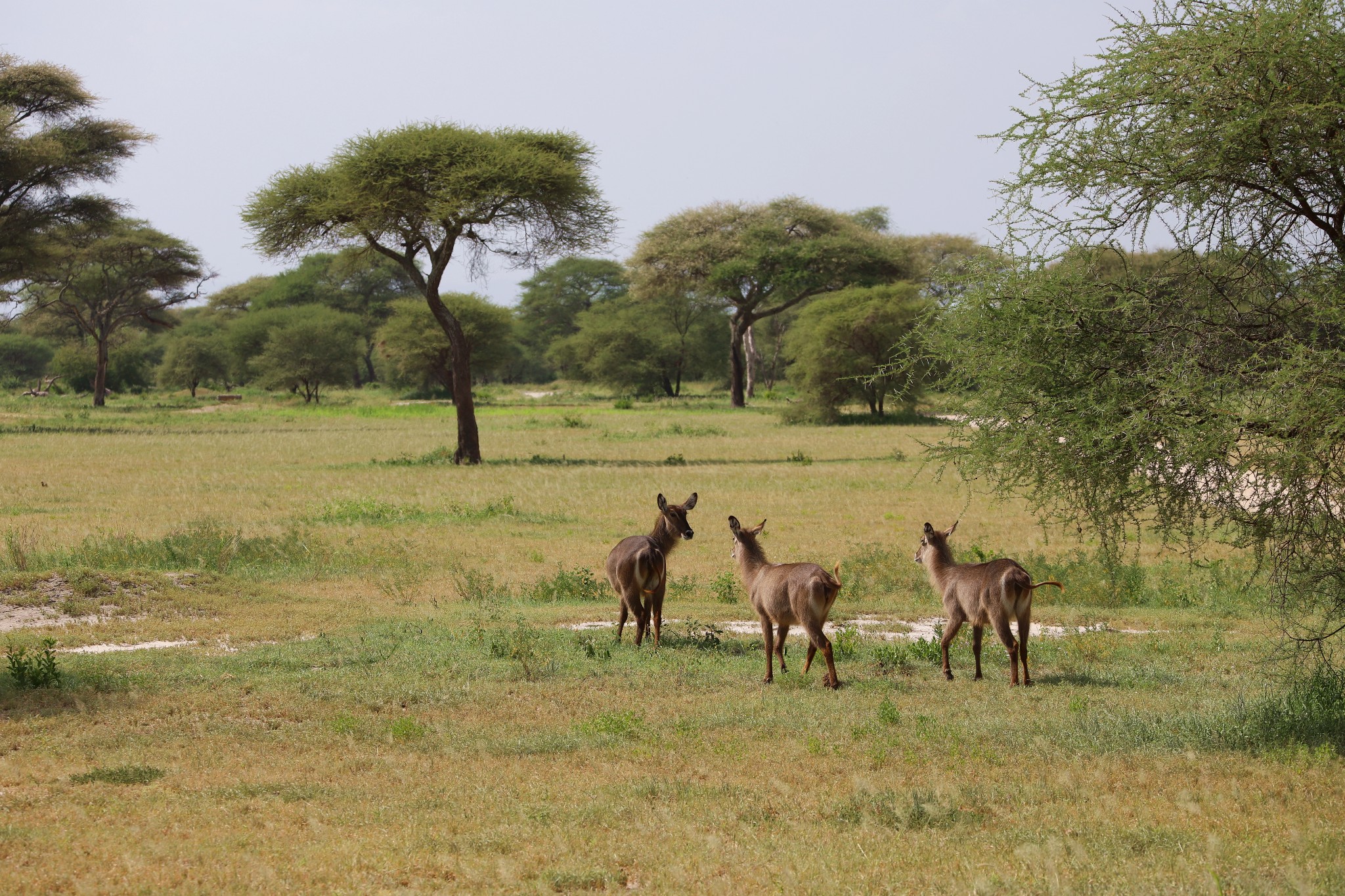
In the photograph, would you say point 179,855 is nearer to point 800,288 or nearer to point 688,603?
point 688,603

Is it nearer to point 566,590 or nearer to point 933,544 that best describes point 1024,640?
point 933,544

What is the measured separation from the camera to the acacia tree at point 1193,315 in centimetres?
658

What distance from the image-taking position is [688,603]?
12578mm

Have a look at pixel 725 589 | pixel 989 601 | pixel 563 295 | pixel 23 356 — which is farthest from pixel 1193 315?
pixel 23 356

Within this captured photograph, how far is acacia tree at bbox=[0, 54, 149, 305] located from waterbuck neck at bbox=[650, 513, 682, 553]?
3452 cm

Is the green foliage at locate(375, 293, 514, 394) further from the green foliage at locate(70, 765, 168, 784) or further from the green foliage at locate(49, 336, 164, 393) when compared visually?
the green foliage at locate(70, 765, 168, 784)

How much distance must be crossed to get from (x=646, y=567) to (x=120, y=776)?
4.63 m

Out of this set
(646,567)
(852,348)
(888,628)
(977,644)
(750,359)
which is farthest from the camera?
(750,359)

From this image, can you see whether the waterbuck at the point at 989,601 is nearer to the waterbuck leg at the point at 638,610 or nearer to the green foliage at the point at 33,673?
the waterbuck leg at the point at 638,610

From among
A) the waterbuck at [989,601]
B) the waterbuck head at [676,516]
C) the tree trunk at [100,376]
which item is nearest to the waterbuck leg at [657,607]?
the waterbuck head at [676,516]

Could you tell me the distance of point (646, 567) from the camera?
9.73 metres

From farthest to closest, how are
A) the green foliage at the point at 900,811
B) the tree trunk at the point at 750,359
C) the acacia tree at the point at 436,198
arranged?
the tree trunk at the point at 750,359 < the acacia tree at the point at 436,198 < the green foliage at the point at 900,811

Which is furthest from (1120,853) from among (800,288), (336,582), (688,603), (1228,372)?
(800,288)

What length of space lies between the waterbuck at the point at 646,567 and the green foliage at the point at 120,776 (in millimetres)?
4378
